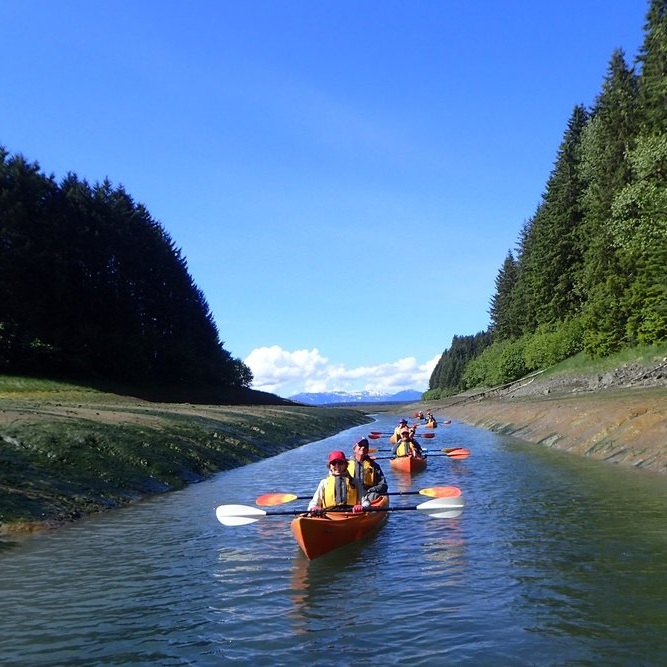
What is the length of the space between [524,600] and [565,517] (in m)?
5.86

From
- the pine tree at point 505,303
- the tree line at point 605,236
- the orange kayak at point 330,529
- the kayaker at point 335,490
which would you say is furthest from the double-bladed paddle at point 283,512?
the pine tree at point 505,303

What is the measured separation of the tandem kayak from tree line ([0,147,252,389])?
36.1 metres

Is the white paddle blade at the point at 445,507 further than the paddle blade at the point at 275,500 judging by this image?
No

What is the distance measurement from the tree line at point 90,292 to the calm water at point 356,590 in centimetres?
4230

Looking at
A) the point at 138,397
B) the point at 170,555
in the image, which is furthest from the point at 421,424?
the point at 170,555

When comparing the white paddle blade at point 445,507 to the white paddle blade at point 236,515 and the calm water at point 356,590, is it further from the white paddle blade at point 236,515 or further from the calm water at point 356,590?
the white paddle blade at point 236,515

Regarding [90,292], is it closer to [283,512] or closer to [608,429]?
[608,429]

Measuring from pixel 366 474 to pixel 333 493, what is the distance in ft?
11.0

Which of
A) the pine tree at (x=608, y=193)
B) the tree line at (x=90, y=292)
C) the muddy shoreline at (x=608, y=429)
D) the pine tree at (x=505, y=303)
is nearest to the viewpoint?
the muddy shoreline at (x=608, y=429)

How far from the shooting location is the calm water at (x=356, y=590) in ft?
24.0

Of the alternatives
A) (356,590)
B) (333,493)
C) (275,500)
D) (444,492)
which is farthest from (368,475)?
(356,590)

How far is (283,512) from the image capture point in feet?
43.5

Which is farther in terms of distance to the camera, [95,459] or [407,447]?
[407,447]

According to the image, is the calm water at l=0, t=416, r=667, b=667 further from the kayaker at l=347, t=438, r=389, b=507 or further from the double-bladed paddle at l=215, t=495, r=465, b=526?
the kayaker at l=347, t=438, r=389, b=507
